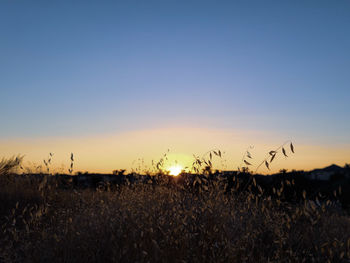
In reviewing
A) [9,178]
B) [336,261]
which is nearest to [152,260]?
[336,261]

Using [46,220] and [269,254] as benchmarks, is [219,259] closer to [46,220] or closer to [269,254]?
[269,254]

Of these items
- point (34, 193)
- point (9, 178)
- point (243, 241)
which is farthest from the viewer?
point (9, 178)

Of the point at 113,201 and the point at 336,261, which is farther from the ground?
the point at 113,201

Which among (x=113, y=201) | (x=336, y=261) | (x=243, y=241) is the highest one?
(x=113, y=201)

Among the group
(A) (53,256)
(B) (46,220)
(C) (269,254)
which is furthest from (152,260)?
(B) (46,220)

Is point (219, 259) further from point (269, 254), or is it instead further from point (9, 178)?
point (9, 178)

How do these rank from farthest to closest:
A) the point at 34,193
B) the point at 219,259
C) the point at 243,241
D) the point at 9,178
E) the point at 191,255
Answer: the point at 9,178 → the point at 34,193 → the point at 243,241 → the point at 191,255 → the point at 219,259

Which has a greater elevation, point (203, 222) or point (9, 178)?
point (9, 178)

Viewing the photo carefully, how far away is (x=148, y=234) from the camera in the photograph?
11.7ft

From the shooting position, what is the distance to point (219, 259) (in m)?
3.04

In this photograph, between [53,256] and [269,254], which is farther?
[269,254]

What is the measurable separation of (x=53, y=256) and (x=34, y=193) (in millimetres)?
4045

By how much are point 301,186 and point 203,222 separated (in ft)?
20.4

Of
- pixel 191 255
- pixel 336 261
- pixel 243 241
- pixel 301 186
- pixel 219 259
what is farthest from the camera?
pixel 301 186
